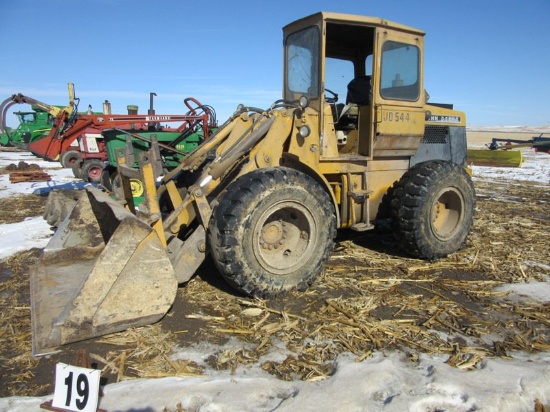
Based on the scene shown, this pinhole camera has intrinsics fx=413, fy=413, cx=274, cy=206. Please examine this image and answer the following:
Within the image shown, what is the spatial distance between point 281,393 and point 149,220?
1.92 meters

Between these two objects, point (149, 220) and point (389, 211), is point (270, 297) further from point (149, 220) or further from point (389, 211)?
point (389, 211)

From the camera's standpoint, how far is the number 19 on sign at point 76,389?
7.39 feet

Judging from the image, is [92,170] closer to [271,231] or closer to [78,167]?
[78,167]

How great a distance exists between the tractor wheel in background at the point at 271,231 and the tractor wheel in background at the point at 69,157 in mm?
11879

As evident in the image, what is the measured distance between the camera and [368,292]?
4.10m

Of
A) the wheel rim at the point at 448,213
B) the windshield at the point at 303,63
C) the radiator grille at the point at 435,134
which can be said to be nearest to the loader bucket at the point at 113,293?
the windshield at the point at 303,63

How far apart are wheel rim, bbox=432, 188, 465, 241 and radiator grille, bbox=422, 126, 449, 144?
0.89 m

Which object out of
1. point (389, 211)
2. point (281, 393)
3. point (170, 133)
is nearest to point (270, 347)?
point (281, 393)

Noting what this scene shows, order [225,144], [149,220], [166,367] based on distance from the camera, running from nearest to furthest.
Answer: [166,367], [149,220], [225,144]

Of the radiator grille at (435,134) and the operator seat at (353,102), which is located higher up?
the operator seat at (353,102)

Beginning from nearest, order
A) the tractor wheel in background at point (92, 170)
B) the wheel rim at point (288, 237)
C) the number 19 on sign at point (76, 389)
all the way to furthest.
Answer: the number 19 on sign at point (76, 389) < the wheel rim at point (288, 237) < the tractor wheel in background at point (92, 170)

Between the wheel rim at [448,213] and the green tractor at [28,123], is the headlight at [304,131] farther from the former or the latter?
the green tractor at [28,123]

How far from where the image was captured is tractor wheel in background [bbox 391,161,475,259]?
4766mm

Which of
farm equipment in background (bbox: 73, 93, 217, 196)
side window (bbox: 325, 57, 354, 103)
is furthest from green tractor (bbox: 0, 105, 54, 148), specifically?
side window (bbox: 325, 57, 354, 103)
